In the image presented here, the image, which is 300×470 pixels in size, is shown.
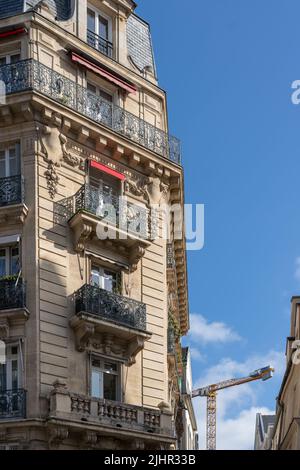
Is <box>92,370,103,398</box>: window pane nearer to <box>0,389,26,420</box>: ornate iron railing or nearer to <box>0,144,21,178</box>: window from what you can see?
<box>0,389,26,420</box>: ornate iron railing

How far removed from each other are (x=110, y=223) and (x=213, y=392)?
10002 cm

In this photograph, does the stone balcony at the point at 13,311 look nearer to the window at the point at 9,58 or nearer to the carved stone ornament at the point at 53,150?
the carved stone ornament at the point at 53,150

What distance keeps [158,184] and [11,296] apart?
6602mm

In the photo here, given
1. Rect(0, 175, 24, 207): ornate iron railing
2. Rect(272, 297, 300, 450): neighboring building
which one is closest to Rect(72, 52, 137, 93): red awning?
Rect(0, 175, 24, 207): ornate iron railing

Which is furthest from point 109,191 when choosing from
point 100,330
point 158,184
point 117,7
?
point 117,7

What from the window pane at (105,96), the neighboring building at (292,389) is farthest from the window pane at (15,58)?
the neighboring building at (292,389)

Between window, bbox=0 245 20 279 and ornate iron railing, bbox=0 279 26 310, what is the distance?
0.52 m

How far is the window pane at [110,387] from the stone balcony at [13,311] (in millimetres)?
3060

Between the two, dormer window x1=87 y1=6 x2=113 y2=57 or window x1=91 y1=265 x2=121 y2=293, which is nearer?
window x1=91 y1=265 x2=121 y2=293

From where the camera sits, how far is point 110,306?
2472cm

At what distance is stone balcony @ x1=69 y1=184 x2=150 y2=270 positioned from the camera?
24656 mm

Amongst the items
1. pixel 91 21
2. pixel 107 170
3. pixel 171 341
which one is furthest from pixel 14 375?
pixel 91 21

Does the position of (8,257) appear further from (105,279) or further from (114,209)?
(114,209)

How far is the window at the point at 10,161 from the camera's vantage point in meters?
24.7
